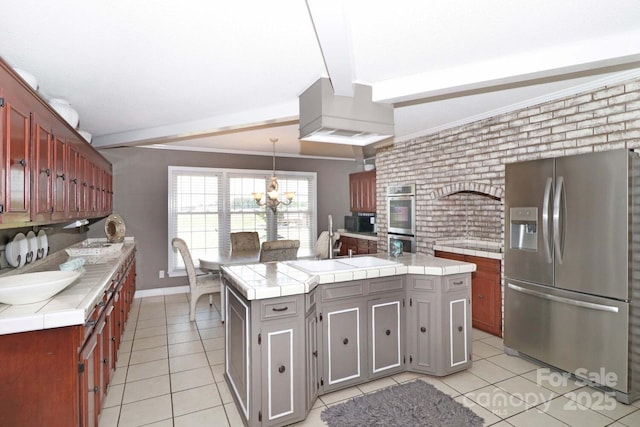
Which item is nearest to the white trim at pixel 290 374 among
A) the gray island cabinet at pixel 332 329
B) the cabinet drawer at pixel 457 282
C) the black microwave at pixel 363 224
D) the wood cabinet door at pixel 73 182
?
the gray island cabinet at pixel 332 329

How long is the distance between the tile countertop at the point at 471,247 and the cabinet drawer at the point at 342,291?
6.07 ft

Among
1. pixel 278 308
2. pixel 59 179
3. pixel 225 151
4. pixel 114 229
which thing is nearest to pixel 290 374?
pixel 278 308

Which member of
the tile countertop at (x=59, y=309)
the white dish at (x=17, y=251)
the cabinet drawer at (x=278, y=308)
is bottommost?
the cabinet drawer at (x=278, y=308)

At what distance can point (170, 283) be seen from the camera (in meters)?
5.70

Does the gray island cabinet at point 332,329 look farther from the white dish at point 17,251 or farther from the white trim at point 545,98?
the white trim at point 545,98

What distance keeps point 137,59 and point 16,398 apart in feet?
6.66

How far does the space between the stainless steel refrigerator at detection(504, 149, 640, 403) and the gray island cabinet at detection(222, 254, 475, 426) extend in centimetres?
66

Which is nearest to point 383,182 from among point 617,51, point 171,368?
point 617,51

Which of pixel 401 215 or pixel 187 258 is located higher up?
pixel 401 215

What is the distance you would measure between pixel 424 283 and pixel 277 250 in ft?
5.83

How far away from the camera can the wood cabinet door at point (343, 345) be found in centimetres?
253

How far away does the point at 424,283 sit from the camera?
2.79 metres

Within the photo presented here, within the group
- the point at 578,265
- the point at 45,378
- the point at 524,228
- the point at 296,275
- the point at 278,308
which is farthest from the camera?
the point at 524,228

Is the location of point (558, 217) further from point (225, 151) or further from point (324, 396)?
point (225, 151)
